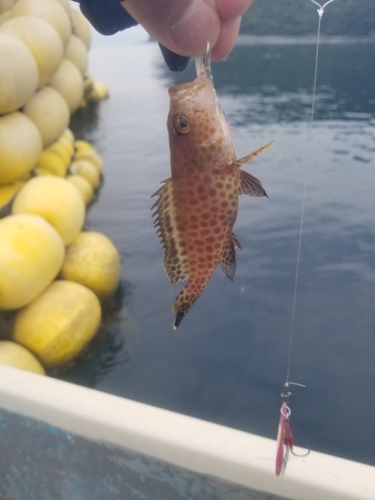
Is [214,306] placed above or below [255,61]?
above

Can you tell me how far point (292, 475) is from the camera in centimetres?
168

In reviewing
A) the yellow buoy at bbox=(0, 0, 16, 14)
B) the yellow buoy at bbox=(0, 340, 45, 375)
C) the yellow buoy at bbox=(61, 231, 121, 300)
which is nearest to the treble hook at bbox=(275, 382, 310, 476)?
the yellow buoy at bbox=(0, 340, 45, 375)

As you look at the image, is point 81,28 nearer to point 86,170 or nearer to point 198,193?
point 86,170

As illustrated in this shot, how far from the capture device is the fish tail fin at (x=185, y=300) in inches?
45.9

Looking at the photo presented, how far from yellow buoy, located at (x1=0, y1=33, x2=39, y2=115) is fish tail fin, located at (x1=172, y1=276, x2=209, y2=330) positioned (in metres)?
4.20

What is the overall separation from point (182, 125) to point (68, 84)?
21.7 feet

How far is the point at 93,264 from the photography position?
439 centimetres

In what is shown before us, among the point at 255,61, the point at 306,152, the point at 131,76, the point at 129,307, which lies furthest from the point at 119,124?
the point at 255,61

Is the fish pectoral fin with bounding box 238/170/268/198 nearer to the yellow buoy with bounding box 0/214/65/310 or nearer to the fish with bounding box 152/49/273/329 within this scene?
the fish with bounding box 152/49/273/329

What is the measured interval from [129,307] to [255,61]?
24547 mm

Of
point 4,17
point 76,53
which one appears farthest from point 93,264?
point 76,53

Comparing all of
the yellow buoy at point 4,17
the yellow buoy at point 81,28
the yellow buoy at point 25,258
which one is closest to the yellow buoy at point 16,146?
the yellow buoy at point 25,258

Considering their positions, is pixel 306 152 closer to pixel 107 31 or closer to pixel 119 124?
pixel 119 124

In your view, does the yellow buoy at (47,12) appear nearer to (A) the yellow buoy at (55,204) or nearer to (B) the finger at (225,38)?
(A) the yellow buoy at (55,204)
